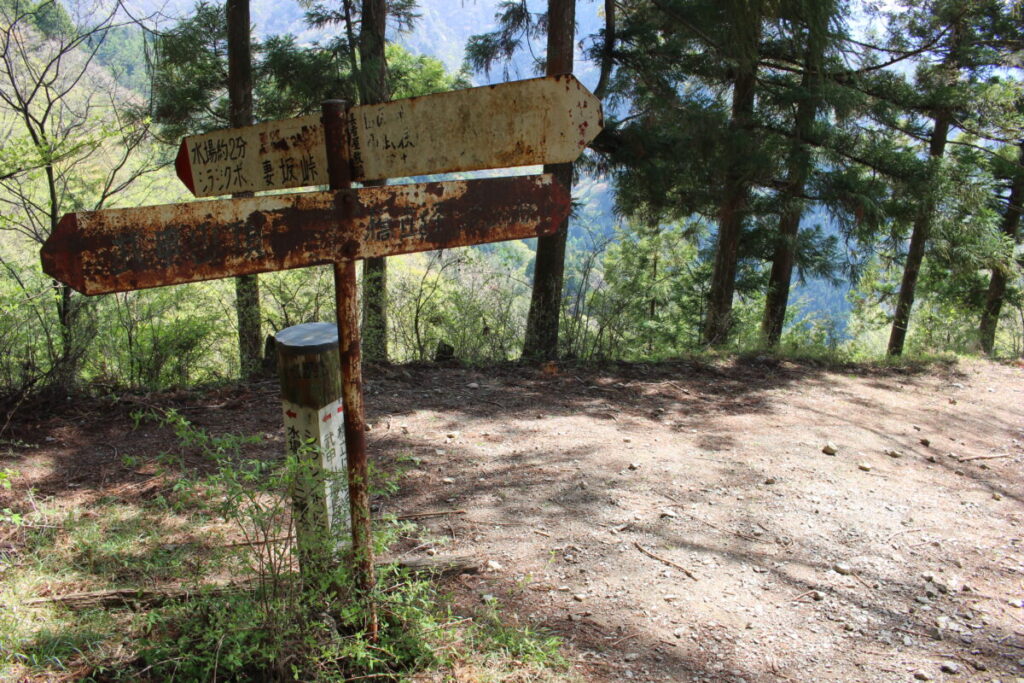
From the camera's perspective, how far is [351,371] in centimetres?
211

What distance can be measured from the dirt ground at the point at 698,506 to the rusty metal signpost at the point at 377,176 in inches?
52.4

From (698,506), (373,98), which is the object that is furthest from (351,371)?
(373,98)

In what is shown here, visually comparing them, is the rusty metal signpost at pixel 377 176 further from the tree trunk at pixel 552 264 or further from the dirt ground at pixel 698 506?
the tree trunk at pixel 552 264

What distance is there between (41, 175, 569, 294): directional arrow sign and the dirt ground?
134 cm

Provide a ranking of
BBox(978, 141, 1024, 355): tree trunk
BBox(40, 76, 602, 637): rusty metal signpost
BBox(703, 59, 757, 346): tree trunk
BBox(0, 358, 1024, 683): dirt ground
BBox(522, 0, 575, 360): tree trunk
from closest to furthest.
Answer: BBox(40, 76, 602, 637): rusty metal signpost → BBox(0, 358, 1024, 683): dirt ground → BBox(522, 0, 575, 360): tree trunk → BBox(703, 59, 757, 346): tree trunk → BBox(978, 141, 1024, 355): tree trunk

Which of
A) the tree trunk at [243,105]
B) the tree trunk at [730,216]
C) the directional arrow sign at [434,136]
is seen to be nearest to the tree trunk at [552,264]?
the tree trunk at [730,216]

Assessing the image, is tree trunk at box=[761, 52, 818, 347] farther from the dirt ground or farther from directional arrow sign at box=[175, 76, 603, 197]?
directional arrow sign at box=[175, 76, 603, 197]

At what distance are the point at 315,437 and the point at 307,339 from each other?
36cm

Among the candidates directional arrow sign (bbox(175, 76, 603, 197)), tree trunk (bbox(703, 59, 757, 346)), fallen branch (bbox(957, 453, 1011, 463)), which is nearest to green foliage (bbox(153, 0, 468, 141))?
tree trunk (bbox(703, 59, 757, 346))

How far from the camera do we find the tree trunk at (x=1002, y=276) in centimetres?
1230

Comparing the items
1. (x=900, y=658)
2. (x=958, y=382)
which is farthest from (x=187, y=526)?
(x=958, y=382)

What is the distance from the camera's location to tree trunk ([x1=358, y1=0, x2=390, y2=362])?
6566 millimetres

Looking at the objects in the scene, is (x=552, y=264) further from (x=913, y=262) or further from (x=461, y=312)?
(x=913, y=262)

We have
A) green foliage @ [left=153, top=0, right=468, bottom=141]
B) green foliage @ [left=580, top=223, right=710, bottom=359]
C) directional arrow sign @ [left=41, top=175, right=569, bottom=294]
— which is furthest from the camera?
green foliage @ [left=580, top=223, right=710, bottom=359]
